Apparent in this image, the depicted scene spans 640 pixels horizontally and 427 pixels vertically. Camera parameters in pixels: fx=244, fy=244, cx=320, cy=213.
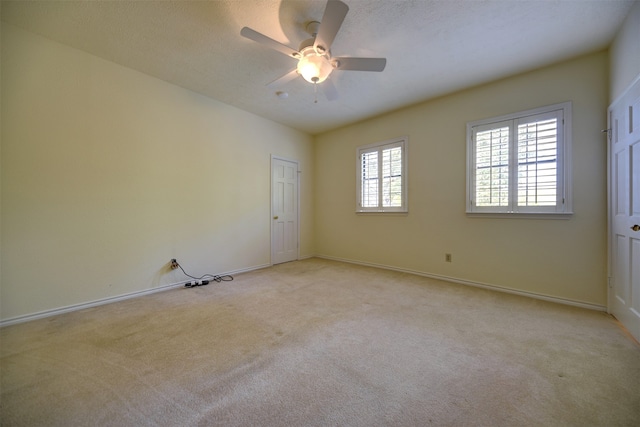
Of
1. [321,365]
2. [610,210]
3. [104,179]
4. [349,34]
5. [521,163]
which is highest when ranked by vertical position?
[349,34]

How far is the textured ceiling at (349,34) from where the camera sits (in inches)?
82.5

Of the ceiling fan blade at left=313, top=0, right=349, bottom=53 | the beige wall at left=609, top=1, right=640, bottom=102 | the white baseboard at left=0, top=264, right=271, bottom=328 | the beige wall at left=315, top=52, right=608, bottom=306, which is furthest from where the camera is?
the beige wall at left=315, top=52, right=608, bottom=306

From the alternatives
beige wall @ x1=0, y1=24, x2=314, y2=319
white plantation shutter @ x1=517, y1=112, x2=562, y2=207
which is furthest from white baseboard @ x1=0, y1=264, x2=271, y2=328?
white plantation shutter @ x1=517, y1=112, x2=562, y2=207

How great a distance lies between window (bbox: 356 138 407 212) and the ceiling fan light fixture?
7.77ft

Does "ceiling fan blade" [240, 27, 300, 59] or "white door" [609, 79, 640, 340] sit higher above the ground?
"ceiling fan blade" [240, 27, 300, 59]

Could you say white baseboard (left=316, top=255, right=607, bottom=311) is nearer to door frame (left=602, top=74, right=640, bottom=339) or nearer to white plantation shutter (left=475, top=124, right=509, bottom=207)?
door frame (left=602, top=74, right=640, bottom=339)

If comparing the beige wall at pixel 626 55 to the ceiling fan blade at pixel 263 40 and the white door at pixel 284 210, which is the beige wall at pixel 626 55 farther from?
the white door at pixel 284 210

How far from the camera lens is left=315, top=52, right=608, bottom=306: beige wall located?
270cm

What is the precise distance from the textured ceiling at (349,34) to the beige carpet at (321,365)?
2.81 meters

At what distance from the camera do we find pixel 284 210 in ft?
16.5

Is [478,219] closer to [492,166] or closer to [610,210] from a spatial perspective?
[492,166]

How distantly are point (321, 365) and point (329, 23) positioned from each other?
8.26 feet

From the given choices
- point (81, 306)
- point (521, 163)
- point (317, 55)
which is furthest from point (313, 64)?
point (81, 306)

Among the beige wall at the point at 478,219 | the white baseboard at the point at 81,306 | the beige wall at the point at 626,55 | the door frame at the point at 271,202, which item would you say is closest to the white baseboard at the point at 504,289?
the beige wall at the point at 478,219
